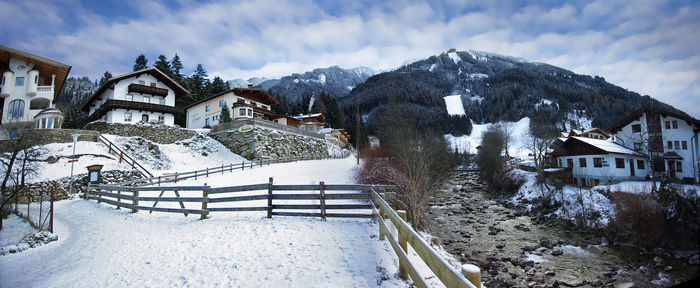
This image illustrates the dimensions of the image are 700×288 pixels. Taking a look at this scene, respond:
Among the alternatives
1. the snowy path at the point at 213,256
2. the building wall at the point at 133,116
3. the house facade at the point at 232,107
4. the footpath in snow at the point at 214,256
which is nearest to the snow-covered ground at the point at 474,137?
the house facade at the point at 232,107

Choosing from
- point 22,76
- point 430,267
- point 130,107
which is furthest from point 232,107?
point 430,267

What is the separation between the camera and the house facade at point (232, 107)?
4250cm

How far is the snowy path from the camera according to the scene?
5.14 m

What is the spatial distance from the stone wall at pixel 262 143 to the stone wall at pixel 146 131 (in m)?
4.69

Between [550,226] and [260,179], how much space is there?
21.5 m

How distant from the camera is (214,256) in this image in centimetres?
618

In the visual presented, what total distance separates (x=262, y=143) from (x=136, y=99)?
17.2 m

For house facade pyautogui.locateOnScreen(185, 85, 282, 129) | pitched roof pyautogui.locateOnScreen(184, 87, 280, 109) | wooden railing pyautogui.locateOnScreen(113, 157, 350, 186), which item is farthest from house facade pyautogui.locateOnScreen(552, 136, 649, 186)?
pitched roof pyautogui.locateOnScreen(184, 87, 280, 109)

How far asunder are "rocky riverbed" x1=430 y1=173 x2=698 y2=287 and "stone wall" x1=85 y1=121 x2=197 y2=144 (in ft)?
103

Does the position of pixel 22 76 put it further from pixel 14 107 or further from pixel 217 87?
pixel 217 87

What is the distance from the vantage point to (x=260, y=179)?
2216cm

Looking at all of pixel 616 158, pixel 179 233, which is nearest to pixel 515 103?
pixel 616 158

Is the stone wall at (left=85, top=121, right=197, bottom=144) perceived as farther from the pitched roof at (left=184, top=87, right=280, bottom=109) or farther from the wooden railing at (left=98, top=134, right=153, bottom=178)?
the pitched roof at (left=184, top=87, right=280, bottom=109)

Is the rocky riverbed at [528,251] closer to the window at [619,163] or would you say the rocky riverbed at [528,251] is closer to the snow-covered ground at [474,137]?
the window at [619,163]
